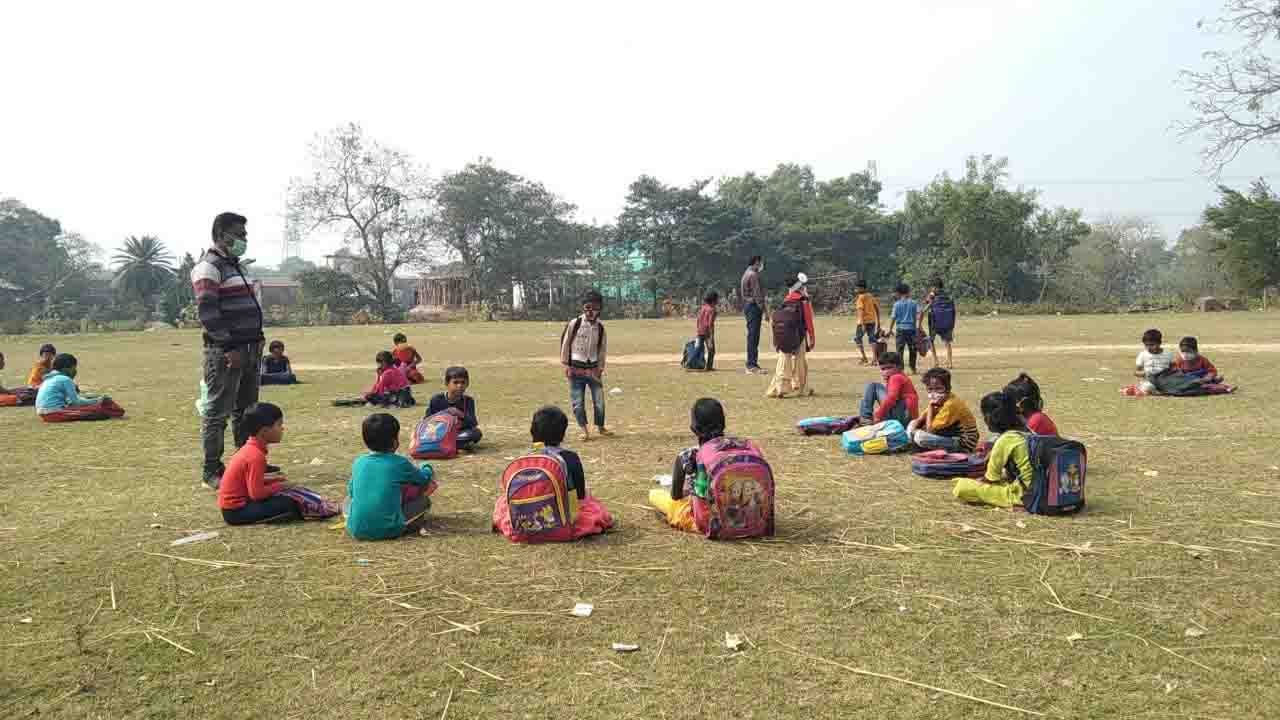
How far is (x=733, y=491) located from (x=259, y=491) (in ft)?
12.2

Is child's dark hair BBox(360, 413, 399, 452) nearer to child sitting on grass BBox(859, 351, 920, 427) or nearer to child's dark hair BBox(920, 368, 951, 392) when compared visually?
child's dark hair BBox(920, 368, 951, 392)

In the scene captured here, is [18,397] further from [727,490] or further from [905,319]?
[905,319]

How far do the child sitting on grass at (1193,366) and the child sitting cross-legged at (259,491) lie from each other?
12.8 meters

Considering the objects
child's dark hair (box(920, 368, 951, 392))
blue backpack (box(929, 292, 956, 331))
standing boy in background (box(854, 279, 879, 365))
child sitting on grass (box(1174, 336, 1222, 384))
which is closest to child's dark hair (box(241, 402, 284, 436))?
child's dark hair (box(920, 368, 951, 392))

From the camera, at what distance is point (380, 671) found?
415 centimetres

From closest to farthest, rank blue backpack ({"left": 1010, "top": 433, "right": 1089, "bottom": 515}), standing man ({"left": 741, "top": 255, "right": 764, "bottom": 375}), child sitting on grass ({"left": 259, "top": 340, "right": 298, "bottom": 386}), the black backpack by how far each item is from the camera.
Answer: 1. blue backpack ({"left": 1010, "top": 433, "right": 1089, "bottom": 515})
2. the black backpack
3. standing man ({"left": 741, "top": 255, "right": 764, "bottom": 375})
4. child sitting on grass ({"left": 259, "top": 340, "right": 298, "bottom": 386})

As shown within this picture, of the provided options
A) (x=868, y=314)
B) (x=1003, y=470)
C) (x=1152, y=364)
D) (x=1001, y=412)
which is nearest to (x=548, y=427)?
(x=1003, y=470)

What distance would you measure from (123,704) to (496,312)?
55.8 metres

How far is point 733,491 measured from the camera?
19.7 feet

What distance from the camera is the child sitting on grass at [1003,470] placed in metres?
6.67

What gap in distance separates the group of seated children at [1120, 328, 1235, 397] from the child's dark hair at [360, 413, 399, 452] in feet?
38.5

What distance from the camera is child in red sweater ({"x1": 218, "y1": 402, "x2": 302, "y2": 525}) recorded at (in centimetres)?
662

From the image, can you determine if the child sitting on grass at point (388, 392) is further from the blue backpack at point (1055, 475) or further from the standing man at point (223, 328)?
the blue backpack at point (1055, 475)

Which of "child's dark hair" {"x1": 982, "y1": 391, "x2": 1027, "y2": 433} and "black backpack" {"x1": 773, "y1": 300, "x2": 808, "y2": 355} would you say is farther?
"black backpack" {"x1": 773, "y1": 300, "x2": 808, "y2": 355}
